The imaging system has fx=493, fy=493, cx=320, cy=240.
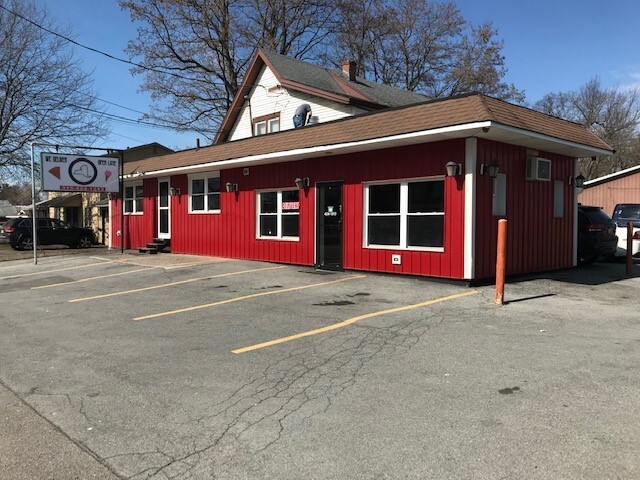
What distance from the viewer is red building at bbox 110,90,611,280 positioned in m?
9.60

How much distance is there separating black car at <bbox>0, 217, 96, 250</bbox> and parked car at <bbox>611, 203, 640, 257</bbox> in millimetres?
24494

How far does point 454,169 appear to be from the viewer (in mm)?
9578

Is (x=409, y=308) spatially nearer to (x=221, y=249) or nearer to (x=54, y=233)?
(x=221, y=249)

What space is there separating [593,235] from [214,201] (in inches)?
442

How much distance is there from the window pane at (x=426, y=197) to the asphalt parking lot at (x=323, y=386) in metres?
2.11

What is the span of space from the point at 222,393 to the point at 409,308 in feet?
13.2

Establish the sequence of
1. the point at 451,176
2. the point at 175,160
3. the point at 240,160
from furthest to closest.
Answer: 1. the point at 175,160
2. the point at 240,160
3. the point at 451,176

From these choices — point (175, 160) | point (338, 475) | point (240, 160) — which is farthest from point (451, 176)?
point (175, 160)

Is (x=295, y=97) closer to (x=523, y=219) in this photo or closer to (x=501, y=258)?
(x=523, y=219)

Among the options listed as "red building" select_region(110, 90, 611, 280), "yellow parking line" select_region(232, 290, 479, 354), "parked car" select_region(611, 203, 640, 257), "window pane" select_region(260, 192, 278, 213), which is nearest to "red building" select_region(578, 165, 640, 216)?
"parked car" select_region(611, 203, 640, 257)

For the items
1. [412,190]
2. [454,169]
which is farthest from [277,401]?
[412,190]

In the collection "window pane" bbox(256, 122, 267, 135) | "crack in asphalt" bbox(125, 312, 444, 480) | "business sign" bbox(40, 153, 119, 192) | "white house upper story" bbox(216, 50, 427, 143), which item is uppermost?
"white house upper story" bbox(216, 50, 427, 143)

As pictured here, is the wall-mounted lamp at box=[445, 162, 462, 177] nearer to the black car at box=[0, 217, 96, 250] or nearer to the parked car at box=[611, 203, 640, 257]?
the parked car at box=[611, 203, 640, 257]

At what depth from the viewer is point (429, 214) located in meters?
10.2
